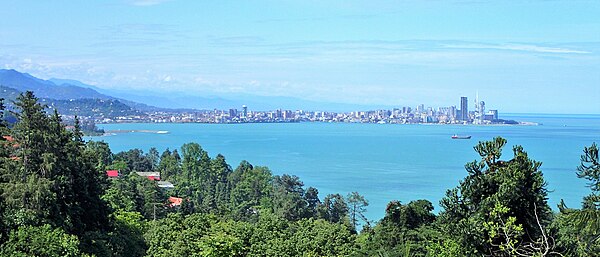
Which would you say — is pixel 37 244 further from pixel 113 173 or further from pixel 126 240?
pixel 113 173

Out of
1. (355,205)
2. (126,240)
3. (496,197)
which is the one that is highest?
(496,197)

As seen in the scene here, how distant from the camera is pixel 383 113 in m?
180

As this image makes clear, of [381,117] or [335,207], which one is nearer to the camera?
[335,207]

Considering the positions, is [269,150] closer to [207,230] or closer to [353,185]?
[353,185]

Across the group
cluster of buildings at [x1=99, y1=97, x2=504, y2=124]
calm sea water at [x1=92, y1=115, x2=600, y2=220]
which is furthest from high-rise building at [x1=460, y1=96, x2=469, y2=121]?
calm sea water at [x1=92, y1=115, x2=600, y2=220]

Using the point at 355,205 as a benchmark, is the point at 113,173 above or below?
above


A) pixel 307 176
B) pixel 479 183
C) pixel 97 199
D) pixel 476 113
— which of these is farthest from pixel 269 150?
pixel 476 113

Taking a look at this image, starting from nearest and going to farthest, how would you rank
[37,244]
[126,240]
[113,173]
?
[37,244]
[126,240]
[113,173]

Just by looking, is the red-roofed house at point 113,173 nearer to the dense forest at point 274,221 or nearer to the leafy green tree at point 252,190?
the leafy green tree at point 252,190

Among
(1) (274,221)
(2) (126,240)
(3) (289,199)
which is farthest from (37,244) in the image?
(3) (289,199)

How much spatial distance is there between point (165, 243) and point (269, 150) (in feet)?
219

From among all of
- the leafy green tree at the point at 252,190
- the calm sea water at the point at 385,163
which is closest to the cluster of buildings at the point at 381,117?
the calm sea water at the point at 385,163

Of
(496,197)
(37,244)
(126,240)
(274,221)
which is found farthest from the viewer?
(274,221)

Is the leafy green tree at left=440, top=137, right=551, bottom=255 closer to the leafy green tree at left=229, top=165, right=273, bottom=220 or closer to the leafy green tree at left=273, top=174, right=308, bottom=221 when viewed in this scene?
the leafy green tree at left=273, top=174, right=308, bottom=221
